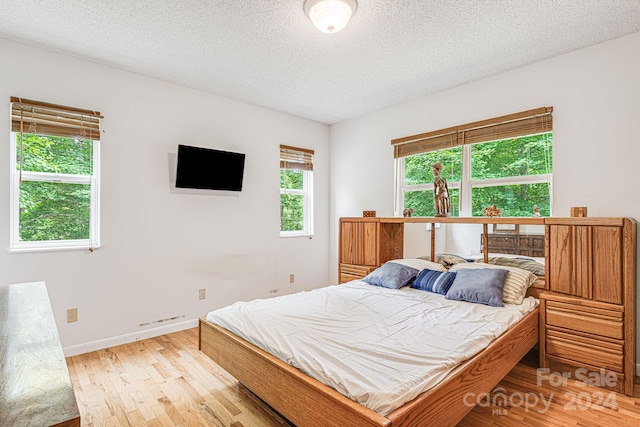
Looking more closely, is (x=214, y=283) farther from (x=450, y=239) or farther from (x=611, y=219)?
(x=611, y=219)

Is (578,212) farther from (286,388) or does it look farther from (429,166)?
(286,388)

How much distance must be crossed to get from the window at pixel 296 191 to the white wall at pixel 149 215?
0.51 feet

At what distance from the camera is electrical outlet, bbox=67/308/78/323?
287cm

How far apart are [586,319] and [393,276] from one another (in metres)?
1.48

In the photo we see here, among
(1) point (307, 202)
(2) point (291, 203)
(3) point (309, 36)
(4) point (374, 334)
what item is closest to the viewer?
(4) point (374, 334)

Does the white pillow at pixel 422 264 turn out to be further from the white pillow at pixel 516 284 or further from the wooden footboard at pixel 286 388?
the wooden footboard at pixel 286 388

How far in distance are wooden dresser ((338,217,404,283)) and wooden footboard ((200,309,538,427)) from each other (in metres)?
1.68

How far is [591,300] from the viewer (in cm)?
241

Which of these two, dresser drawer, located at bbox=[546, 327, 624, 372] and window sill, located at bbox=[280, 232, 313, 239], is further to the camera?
window sill, located at bbox=[280, 232, 313, 239]

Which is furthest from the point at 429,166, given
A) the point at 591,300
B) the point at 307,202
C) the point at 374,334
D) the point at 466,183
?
the point at 374,334

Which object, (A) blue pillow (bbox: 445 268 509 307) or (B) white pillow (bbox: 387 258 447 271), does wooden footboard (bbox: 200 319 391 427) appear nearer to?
(A) blue pillow (bbox: 445 268 509 307)

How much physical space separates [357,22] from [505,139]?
75.1 inches

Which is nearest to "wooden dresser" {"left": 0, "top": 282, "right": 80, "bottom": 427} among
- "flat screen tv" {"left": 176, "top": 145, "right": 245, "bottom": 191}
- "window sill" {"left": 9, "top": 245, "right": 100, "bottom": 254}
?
"window sill" {"left": 9, "top": 245, "right": 100, "bottom": 254}

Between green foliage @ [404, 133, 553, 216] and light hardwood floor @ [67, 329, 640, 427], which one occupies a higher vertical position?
green foliage @ [404, 133, 553, 216]
